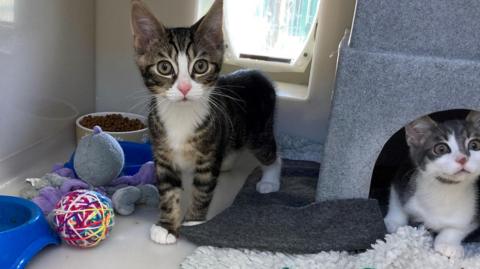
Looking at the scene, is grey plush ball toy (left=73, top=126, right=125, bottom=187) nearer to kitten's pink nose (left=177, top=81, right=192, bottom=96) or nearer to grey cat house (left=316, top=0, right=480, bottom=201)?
kitten's pink nose (left=177, top=81, right=192, bottom=96)

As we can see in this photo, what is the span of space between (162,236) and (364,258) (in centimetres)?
47

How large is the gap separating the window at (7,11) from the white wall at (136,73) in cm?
50

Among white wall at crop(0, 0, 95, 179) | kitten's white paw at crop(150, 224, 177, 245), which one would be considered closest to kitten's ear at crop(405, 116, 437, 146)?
kitten's white paw at crop(150, 224, 177, 245)

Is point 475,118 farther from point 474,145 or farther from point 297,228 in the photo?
point 297,228

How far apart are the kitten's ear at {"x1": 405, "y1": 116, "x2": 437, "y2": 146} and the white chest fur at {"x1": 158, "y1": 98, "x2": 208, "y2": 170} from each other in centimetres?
→ 51

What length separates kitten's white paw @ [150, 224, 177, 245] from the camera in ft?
3.87

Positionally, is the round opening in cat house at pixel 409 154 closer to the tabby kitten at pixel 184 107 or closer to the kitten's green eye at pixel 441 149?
the kitten's green eye at pixel 441 149

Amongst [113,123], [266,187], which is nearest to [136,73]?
[113,123]

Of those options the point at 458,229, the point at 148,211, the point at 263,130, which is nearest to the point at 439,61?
the point at 458,229

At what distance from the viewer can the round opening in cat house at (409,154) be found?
1.15 m

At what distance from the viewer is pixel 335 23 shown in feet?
5.68

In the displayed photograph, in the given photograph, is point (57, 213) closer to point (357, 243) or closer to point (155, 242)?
point (155, 242)

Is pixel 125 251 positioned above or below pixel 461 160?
below

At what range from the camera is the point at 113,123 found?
1.76 meters
